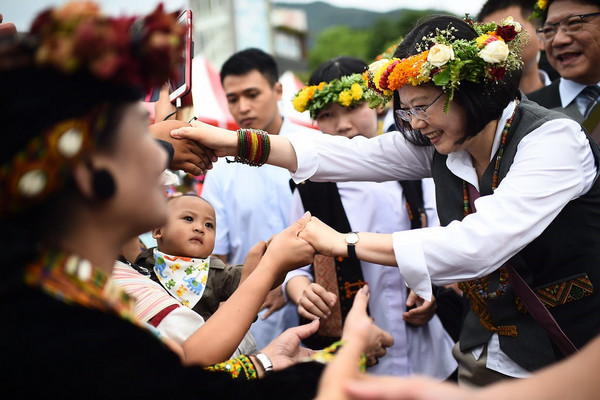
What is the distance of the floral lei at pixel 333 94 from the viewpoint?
12.0 feet

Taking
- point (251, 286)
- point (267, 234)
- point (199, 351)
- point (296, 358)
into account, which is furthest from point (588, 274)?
point (267, 234)

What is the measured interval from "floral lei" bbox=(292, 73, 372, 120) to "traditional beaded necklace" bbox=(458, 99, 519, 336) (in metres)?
1.22

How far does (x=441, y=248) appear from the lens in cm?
221

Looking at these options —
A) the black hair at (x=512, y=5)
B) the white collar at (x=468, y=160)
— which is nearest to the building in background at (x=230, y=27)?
the black hair at (x=512, y=5)

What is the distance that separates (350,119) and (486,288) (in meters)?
1.77

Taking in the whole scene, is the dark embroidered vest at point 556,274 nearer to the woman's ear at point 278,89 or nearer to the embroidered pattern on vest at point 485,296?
the embroidered pattern on vest at point 485,296

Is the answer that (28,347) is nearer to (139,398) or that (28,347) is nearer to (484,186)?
(139,398)

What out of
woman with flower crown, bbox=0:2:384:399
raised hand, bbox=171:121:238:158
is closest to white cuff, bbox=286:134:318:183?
raised hand, bbox=171:121:238:158

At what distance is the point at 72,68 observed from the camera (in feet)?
4.09

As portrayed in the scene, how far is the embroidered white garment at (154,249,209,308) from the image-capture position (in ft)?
8.75

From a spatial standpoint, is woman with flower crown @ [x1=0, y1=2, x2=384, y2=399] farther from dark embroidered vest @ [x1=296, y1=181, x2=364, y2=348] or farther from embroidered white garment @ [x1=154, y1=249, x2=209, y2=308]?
dark embroidered vest @ [x1=296, y1=181, x2=364, y2=348]

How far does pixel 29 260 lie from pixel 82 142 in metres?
0.31

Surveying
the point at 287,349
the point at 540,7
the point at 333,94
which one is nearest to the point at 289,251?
the point at 287,349

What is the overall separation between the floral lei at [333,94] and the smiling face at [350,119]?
0.09 m
